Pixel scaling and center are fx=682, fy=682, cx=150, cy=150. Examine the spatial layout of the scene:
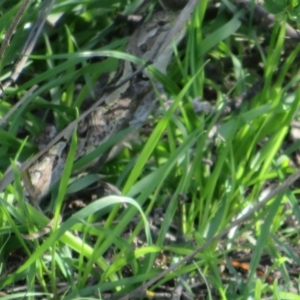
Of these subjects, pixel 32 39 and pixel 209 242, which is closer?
pixel 209 242

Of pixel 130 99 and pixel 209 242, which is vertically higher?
pixel 130 99

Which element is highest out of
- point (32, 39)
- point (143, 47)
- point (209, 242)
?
point (32, 39)

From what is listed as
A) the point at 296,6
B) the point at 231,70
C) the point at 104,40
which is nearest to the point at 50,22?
the point at 104,40

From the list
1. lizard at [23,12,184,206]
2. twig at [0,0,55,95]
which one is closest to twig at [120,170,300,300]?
lizard at [23,12,184,206]

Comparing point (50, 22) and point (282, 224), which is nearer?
point (282, 224)

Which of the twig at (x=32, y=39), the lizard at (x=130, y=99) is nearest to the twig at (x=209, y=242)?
the lizard at (x=130, y=99)

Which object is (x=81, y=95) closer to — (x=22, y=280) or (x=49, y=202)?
(x=49, y=202)

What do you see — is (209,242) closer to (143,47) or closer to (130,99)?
(130,99)

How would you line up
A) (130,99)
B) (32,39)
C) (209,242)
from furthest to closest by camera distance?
(130,99) → (32,39) → (209,242)

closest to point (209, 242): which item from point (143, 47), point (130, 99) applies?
point (130, 99)

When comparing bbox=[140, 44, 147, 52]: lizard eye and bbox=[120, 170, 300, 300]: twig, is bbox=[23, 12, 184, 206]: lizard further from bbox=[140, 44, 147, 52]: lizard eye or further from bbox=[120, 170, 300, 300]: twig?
bbox=[120, 170, 300, 300]: twig

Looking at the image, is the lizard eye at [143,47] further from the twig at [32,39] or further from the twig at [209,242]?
the twig at [209,242]
